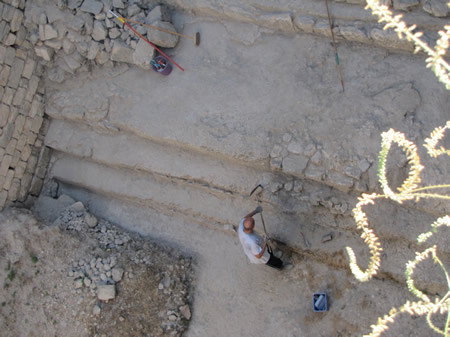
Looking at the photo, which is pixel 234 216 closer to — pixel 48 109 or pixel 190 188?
pixel 190 188

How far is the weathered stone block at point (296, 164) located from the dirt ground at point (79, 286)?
1498 millimetres

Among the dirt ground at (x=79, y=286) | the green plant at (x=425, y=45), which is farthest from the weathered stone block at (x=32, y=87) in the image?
the green plant at (x=425, y=45)

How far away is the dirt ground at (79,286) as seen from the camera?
548cm

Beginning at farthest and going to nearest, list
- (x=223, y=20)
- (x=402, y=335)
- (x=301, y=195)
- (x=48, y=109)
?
(x=48, y=109) → (x=223, y=20) → (x=301, y=195) → (x=402, y=335)

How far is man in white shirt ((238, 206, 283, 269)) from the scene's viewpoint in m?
5.12

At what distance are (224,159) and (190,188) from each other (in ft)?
1.72

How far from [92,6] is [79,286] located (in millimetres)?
2977

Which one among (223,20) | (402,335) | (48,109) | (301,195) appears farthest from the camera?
(48,109)

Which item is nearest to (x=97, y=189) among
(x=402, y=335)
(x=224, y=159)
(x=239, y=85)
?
(x=224, y=159)

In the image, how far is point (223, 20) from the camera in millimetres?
5863

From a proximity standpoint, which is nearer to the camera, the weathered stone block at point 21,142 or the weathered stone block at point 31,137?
the weathered stone block at point 21,142

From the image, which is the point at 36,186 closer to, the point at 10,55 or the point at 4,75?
the point at 4,75

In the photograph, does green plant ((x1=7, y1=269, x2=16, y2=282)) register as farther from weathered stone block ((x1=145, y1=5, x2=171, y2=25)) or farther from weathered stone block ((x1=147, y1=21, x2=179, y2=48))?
weathered stone block ((x1=145, y1=5, x2=171, y2=25))

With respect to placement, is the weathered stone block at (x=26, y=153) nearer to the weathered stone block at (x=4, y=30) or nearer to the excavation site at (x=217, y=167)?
the excavation site at (x=217, y=167)
